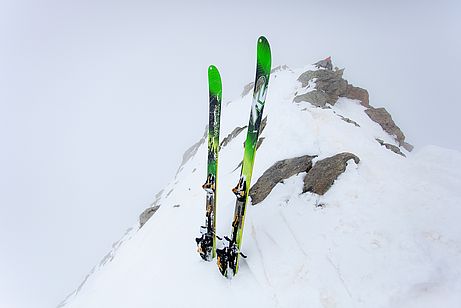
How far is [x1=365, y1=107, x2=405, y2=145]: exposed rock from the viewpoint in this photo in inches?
829

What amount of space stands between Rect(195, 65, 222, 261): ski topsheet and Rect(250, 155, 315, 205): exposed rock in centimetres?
219

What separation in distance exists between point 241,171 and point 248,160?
0.46 metres

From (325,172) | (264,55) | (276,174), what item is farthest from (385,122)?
(264,55)

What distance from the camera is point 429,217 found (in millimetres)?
8734

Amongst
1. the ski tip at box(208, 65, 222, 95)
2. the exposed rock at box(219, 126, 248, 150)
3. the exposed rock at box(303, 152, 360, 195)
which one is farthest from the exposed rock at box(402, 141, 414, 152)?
the ski tip at box(208, 65, 222, 95)

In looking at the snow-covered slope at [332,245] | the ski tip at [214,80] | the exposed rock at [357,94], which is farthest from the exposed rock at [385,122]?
the ski tip at [214,80]

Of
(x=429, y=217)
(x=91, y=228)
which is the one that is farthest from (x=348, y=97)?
(x=91, y=228)

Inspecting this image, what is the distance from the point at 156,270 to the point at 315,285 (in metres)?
6.32

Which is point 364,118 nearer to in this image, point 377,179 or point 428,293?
point 377,179

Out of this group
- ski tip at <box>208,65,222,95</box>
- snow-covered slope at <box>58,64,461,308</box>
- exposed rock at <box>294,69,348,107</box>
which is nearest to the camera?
snow-covered slope at <box>58,64,461,308</box>

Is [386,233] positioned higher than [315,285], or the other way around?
[386,233]

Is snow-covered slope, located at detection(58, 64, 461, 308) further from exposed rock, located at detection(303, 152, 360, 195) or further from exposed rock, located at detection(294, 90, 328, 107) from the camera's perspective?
exposed rock, located at detection(294, 90, 328, 107)

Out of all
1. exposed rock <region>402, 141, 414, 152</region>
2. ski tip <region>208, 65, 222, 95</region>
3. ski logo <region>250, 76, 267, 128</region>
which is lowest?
exposed rock <region>402, 141, 414, 152</region>

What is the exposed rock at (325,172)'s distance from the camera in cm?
1088
